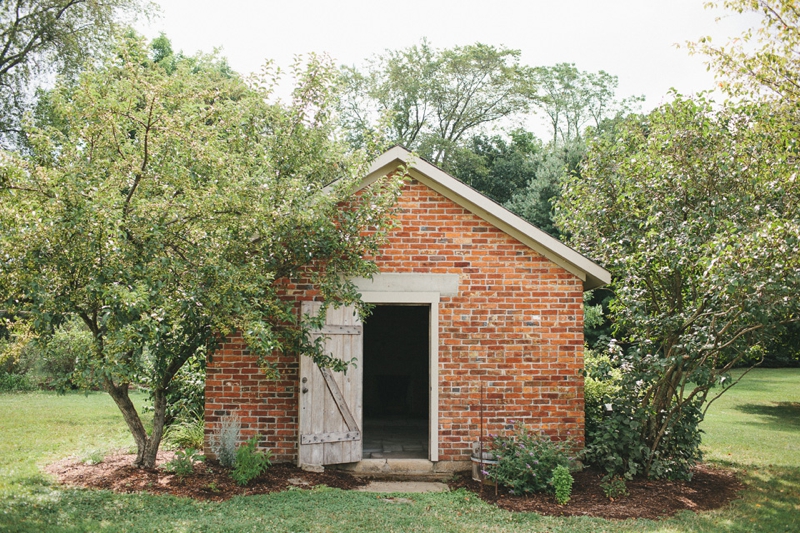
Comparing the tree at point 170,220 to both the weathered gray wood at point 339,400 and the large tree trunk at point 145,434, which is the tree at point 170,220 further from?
the weathered gray wood at point 339,400

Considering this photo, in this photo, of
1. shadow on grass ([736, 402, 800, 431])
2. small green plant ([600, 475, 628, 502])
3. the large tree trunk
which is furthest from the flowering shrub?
shadow on grass ([736, 402, 800, 431])

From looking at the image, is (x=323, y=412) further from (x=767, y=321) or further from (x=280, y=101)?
(x=767, y=321)

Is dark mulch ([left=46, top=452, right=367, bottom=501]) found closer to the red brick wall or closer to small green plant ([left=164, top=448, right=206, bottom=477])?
small green plant ([left=164, top=448, right=206, bottom=477])

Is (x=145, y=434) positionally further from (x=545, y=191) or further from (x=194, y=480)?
(x=545, y=191)

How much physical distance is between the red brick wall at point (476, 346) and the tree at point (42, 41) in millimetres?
13347

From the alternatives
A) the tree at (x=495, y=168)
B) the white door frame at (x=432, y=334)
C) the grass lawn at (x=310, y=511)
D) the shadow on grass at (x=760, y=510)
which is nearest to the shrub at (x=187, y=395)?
the grass lawn at (x=310, y=511)

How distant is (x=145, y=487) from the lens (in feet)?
24.5

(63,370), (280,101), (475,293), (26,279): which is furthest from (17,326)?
(63,370)

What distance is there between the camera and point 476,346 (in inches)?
345

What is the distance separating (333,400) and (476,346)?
2066mm

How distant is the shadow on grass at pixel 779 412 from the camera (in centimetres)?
1505

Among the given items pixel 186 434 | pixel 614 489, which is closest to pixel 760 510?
pixel 614 489

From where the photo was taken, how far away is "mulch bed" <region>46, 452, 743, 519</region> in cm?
736

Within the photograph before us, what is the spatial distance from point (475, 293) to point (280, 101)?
148 inches
